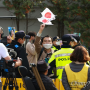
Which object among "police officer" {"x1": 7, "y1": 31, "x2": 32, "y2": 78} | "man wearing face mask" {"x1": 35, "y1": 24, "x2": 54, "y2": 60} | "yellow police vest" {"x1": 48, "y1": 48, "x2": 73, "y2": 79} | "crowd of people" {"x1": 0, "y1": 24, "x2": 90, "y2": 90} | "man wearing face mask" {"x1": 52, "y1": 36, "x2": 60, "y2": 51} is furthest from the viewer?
"man wearing face mask" {"x1": 52, "y1": 36, "x2": 60, "y2": 51}

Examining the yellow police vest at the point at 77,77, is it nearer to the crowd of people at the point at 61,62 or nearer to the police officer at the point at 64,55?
the crowd of people at the point at 61,62

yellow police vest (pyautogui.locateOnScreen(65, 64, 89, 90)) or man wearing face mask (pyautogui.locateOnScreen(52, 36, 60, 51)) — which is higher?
man wearing face mask (pyautogui.locateOnScreen(52, 36, 60, 51))

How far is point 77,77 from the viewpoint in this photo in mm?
3406

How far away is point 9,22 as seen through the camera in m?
20.0

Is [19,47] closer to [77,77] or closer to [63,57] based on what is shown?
[63,57]

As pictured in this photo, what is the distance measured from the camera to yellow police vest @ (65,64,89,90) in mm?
3389

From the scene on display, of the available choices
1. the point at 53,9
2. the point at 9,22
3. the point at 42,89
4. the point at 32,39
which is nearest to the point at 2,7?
the point at 9,22

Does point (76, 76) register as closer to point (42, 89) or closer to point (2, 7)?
point (42, 89)

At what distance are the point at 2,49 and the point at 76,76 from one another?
1547mm

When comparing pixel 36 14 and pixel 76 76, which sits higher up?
pixel 36 14

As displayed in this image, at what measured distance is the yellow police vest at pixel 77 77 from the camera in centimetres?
339

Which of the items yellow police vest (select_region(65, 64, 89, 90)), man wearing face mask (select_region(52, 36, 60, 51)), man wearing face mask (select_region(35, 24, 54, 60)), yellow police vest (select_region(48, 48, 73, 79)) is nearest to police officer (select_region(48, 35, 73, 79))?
yellow police vest (select_region(48, 48, 73, 79))

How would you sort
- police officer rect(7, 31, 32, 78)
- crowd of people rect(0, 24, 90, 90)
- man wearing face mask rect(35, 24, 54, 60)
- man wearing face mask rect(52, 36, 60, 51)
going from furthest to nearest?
1. man wearing face mask rect(52, 36, 60, 51)
2. man wearing face mask rect(35, 24, 54, 60)
3. police officer rect(7, 31, 32, 78)
4. crowd of people rect(0, 24, 90, 90)

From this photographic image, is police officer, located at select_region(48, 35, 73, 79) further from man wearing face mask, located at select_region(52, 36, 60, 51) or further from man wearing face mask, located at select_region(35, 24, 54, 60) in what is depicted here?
man wearing face mask, located at select_region(52, 36, 60, 51)
